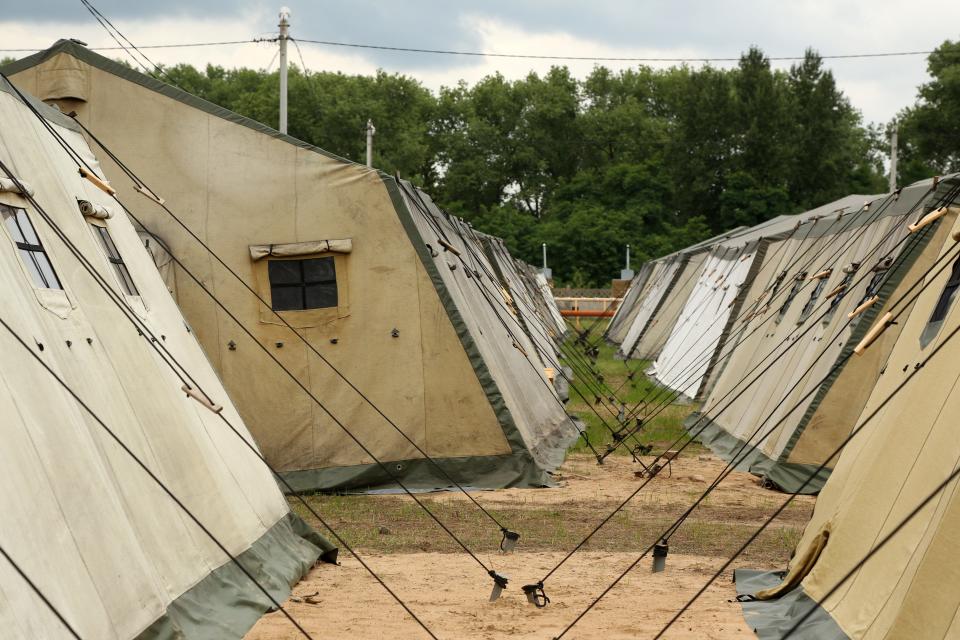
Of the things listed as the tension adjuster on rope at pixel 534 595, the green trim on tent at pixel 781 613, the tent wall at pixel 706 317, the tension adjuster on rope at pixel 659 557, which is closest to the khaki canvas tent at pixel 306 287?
the tension adjuster on rope at pixel 659 557

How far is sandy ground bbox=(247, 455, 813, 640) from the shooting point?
6.89 meters

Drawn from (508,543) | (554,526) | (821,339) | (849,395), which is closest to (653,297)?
(821,339)

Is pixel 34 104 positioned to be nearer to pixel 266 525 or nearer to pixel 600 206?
pixel 266 525

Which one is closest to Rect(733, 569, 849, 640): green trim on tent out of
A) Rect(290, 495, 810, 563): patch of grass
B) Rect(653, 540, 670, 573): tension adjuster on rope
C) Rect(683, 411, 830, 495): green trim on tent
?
Rect(653, 540, 670, 573): tension adjuster on rope

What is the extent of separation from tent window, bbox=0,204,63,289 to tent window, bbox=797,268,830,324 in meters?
9.36

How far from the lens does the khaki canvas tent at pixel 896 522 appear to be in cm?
519

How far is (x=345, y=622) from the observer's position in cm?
703

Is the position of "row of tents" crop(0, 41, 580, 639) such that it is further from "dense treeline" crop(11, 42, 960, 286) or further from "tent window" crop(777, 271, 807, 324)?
"dense treeline" crop(11, 42, 960, 286)

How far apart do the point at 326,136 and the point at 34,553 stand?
56.0 m

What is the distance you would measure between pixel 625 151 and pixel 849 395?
206ft

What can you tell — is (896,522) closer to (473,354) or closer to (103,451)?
(103,451)

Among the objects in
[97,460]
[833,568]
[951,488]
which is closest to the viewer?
[951,488]

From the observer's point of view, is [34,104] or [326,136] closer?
[34,104]

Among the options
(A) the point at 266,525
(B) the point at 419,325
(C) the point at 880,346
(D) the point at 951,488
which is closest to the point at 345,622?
(A) the point at 266,525
